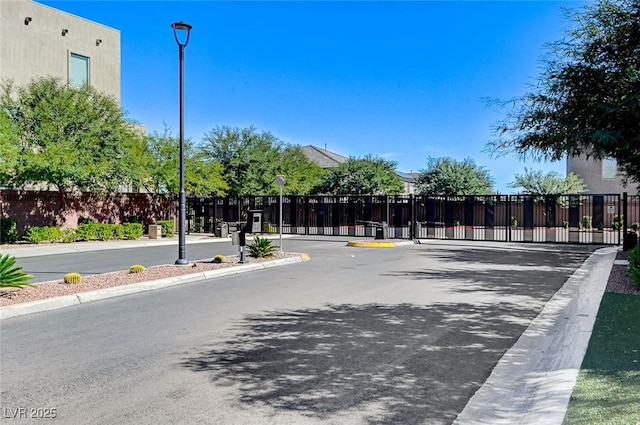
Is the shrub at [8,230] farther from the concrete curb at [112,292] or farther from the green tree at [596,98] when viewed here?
the green tree at [596,98]

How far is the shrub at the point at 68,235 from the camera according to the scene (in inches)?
920

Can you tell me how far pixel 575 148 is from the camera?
622 cm

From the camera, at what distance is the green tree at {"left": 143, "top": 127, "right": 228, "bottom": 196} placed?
→ 87.6 feet

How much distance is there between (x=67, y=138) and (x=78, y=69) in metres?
9.50

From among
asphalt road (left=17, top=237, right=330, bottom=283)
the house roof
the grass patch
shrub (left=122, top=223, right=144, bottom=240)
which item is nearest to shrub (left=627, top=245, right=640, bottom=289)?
the grass patch

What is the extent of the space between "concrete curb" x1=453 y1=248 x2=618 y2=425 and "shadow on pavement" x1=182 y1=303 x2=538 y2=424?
17 cm

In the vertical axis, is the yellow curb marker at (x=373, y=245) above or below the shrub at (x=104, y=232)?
below

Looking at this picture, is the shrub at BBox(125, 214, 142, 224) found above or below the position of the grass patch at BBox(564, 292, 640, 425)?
above

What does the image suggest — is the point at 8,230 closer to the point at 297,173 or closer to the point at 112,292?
the point at 112,292

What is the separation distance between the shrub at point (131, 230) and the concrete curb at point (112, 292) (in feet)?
45.3

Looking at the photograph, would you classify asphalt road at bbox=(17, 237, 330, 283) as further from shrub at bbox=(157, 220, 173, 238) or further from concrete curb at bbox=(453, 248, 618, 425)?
concrete curb at bbox=(453, 248, 618, 425)

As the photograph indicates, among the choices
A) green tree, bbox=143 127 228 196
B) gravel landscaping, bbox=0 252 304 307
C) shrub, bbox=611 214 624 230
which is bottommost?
gravel landscaping, bbox=0 252 304 307

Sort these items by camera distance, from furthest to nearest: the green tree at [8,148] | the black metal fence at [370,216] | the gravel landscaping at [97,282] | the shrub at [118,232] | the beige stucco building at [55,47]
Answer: the black metal fence at [370,216], the beige stucco building at [55,47], the shrub at [118,232], the green tree at [8,148], the gravel landscaping at [97,282]

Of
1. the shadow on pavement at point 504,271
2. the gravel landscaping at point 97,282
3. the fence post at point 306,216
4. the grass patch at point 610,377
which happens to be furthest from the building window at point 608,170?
the grass patch at point 610,377
